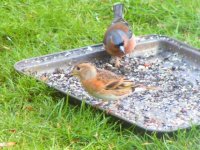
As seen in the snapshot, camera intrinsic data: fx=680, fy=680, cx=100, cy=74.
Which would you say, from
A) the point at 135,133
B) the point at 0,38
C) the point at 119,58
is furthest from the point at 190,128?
the point at 0,38

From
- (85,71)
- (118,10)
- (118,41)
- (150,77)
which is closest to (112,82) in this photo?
(85,71)

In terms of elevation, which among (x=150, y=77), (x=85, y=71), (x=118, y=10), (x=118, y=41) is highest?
(x=85, y=71)

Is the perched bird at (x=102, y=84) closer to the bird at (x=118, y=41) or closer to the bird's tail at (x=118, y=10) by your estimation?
the bird at (x=118, y=41)

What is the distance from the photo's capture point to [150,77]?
6.48 meters

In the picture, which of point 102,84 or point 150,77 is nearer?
point 102,84

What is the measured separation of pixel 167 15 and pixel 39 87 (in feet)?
8.21

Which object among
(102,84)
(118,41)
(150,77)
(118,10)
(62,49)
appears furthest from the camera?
(118,10)

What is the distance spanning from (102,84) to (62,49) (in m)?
1.60

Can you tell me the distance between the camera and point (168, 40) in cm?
710

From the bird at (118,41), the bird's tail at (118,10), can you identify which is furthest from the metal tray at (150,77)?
the bird's tail at (118,10)

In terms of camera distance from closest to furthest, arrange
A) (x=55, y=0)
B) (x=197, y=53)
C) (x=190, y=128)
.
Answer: (x=190, y=128) → (x=197, y=53) → (x=55, y=0)

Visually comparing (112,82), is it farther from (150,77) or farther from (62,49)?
(62,49)

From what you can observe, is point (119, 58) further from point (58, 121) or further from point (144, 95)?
point (58, 121)

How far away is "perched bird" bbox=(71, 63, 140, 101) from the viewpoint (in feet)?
18.3
